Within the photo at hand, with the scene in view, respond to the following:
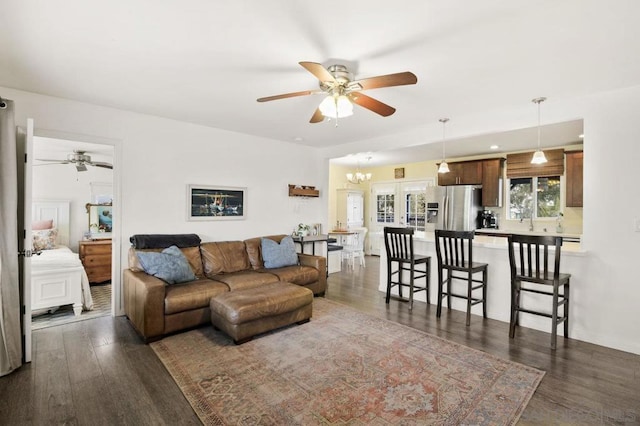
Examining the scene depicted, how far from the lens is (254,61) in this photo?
2545mm

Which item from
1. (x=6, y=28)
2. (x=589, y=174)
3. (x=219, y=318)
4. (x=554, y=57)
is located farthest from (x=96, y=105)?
(x=589, y=174)

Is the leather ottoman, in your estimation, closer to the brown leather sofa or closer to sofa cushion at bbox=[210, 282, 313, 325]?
sofa cushion at bbox=[210, 282, 313, 325]

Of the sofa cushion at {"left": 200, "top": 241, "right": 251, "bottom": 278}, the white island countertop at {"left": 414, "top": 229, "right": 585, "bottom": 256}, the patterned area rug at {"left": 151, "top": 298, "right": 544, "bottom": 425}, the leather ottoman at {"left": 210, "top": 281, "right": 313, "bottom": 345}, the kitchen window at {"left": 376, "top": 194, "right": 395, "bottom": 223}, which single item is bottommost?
the patterned area rug at {"left": 151, "top": 298, "right": 544, "bottom": 425}

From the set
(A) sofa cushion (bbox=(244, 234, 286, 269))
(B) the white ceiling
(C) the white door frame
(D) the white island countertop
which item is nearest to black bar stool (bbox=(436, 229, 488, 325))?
(D) the white island countertop

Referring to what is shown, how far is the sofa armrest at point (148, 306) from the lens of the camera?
3.01 m

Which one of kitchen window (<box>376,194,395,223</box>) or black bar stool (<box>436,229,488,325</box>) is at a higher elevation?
kitchen window (<box>376,194,395,223</box>)

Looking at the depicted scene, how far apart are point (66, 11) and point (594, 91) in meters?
4.47

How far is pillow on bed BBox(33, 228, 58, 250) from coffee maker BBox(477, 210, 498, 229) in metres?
7.96

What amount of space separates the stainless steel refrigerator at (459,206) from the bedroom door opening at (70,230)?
5.87 m

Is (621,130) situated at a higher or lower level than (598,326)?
higher

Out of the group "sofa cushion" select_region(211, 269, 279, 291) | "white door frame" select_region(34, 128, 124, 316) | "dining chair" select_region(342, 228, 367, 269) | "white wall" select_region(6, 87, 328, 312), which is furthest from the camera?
"dining chair" select_region(342, 228, 367, 269)

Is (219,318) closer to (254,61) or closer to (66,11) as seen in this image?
(254,61)

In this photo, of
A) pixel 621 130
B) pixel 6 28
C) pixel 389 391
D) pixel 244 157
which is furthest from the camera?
pixel 244 157

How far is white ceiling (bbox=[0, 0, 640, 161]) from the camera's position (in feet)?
6.22
